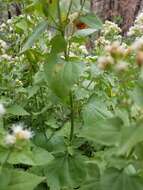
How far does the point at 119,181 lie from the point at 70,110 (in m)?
0.88

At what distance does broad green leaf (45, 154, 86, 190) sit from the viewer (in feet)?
6.76

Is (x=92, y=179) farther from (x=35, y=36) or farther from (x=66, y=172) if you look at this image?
(x=35, y=36)

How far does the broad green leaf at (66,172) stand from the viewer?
206 cm

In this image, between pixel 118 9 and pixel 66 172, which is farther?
pixel 118 9

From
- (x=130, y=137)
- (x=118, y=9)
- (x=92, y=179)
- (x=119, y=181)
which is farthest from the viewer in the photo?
(x=118, y=9)

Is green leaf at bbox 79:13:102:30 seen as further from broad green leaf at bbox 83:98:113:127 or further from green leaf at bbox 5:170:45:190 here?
green leaf at bbox 5:170:45:190

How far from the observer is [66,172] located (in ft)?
6.93

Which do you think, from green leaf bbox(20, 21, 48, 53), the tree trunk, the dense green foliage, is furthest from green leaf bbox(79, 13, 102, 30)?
the tree trunk

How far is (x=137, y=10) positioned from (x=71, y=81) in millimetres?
8256

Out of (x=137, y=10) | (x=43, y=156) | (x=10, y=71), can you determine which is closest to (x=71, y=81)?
(x=43, y=156)

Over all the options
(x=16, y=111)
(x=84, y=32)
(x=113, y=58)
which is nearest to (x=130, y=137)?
(x=113, y=58)

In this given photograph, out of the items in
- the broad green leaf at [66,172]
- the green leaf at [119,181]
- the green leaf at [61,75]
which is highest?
the green leaf at [61,75]

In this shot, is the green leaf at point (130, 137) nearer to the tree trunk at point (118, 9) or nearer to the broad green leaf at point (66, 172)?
the broad green leaf at point (66, 172)

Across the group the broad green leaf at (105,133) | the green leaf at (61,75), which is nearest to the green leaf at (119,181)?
the broad green leaf at (105,133)
